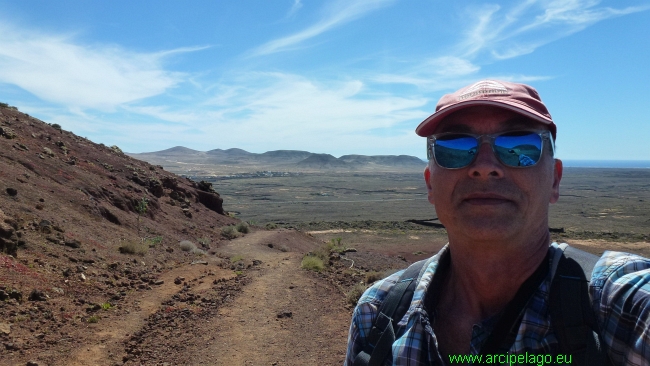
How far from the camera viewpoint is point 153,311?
339 inches

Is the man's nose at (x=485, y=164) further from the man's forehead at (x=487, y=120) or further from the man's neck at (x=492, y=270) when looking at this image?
the man's neck at (x=492, y=270)

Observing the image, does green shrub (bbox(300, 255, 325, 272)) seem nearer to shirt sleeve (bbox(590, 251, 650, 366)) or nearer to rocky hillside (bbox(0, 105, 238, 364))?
rocky hillside (bbox(0, 105, 238, 364))

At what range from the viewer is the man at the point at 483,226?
A: 5.50 ft

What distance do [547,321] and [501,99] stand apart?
80cm

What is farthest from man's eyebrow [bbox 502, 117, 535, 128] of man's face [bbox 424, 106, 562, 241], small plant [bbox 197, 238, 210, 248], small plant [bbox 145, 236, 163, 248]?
small plant [bbox 197, 238, 210, 248]

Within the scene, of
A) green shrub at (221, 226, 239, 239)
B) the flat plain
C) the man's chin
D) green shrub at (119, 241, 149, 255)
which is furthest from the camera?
the flat plain

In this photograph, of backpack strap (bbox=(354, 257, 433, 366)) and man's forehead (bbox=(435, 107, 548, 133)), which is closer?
backpack strap (bbox=(354, 257, 433, 366))

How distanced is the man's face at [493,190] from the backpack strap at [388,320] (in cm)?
29

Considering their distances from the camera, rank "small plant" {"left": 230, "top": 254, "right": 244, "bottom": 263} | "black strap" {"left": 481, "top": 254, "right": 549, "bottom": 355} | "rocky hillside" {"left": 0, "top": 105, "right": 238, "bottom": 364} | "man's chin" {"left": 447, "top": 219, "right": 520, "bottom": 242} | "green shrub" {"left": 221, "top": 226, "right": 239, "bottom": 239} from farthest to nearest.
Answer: "green shrub" {"left": 221, "top": 226, "right": 239, "bottom": 239} → "small plant" {"left": 230, "top": 254, "right": 244, "bottom": 263} → "rocky hillside" {"left": 0, "top": 105, "right": 238, "bottom": 364} → "man's chin" {"left": 447, "top": 219, "right": 520, "bottom": 242} → "black strap" {"left": 481, "top": 254, "right": 549, "bottom": 355}

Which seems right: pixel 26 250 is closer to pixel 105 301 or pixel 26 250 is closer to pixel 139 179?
pixel 105 301

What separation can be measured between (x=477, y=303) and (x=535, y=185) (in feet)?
1.75

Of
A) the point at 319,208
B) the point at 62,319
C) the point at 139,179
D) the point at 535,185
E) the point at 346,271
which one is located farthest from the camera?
the point at 319,208

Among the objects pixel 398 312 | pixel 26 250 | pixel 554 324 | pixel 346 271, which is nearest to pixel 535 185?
pixel 554 324

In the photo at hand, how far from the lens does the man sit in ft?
5.50
